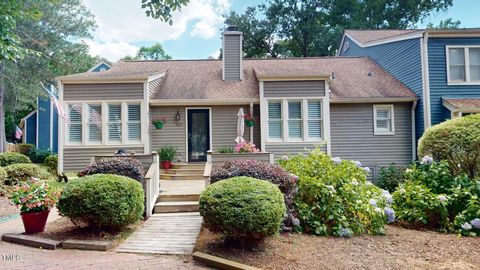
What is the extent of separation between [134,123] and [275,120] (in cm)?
527

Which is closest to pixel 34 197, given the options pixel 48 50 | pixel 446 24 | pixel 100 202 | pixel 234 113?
pixel 100 202

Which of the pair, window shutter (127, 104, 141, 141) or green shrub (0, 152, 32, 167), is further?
green shrub (0, 152, 32, 167)

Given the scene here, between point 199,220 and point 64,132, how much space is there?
7.47 m

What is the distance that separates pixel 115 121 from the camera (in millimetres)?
11430

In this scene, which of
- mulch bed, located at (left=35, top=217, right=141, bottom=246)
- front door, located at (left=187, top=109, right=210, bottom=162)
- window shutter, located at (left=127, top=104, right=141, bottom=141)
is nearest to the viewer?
mulch bed, located at (left=35, top=217, right=141, bottom=246)

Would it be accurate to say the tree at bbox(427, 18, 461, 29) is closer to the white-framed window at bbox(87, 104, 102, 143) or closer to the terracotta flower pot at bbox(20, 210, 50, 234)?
the white-framed window at bbox(87, 104, 102, 143)

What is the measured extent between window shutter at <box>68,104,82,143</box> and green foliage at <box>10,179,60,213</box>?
5.87 m

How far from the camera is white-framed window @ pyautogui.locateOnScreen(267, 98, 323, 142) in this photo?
1170 centimetres

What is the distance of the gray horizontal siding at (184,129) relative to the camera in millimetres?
12227

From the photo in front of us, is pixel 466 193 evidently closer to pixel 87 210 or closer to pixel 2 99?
pixel 87 210

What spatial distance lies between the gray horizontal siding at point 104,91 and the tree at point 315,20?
59.8 feet

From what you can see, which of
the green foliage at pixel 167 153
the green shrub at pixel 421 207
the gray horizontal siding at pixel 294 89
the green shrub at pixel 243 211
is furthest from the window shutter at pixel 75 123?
the green shrub at pixel 421 207

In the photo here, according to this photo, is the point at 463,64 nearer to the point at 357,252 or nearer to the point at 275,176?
the point at 275,176

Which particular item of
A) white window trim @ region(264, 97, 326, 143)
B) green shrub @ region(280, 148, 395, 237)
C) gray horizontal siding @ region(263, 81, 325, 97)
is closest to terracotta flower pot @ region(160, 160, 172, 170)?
white window trim @ region(264, 97, 326, 143)
